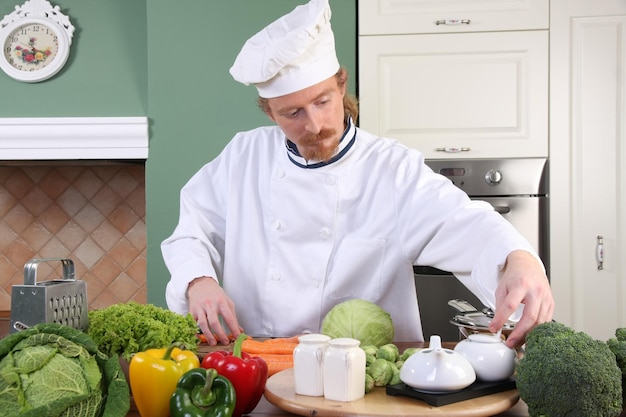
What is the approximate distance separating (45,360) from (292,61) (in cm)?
103

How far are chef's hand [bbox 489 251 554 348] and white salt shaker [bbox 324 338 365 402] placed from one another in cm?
30

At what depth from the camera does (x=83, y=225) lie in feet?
11.7

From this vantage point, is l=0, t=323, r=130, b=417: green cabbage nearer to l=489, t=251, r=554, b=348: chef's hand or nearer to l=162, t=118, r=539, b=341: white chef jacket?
l=489, t=251, r=554, b=348: chef's hand

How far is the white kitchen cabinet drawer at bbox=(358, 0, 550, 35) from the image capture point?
9.53ft

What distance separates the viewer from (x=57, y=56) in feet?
10.3

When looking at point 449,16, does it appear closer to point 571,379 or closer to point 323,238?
point 323,238

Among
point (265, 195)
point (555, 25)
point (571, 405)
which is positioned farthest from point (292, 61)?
point (555, 25)

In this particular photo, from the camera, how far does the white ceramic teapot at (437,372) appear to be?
1116 millimetres

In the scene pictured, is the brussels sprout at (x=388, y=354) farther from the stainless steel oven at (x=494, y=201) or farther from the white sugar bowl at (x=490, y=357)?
the stainless steel oven at (x=494, y=201)

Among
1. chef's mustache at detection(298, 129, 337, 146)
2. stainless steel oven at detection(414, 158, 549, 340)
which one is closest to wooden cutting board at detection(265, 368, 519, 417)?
chef's mustache at detection(298, 129, 337, 146)

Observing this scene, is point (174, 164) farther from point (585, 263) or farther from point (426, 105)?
point (585, 263)

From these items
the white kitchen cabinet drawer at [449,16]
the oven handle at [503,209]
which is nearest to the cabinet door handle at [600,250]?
the oven handle at [503,209]

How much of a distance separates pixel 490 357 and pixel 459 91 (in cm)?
190

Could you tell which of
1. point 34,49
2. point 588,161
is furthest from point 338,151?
point 34,49
